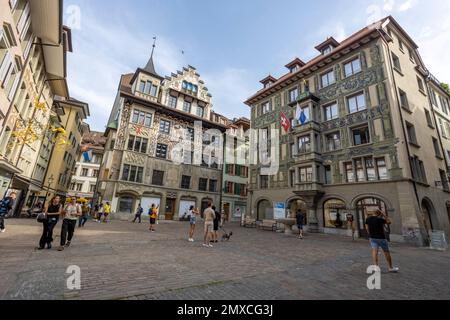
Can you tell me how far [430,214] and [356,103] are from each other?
11.2 meters

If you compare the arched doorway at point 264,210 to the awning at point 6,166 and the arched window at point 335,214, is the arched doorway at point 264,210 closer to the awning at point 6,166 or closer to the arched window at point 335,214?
the arched window at point 335,214

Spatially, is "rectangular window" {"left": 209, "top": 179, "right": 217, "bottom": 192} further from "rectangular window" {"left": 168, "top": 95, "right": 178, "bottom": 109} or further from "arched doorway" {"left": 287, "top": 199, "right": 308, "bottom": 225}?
"arched doorway" {"left": 287, "top": 199, "right": 308, "bottom": 225}

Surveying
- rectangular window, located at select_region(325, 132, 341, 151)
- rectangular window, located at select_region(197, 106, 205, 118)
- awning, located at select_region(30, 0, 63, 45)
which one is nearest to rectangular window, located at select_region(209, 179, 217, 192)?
rectangular window, located at select_region(197, 106, 205, 118)

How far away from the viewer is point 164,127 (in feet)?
99.8

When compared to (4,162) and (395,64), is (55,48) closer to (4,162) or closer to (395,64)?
(4,162)

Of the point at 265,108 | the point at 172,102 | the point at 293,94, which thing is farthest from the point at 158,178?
the point at 293,94

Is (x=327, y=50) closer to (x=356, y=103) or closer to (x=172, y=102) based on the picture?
(x=356, y=103)

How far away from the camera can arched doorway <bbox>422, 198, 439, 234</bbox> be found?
694 inches

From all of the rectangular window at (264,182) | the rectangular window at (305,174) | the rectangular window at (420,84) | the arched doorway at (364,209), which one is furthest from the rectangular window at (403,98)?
the rectangular window at (264,182)

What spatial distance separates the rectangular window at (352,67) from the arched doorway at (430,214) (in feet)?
42.4

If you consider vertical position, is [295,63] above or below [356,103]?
above

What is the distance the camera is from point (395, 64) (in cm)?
2067

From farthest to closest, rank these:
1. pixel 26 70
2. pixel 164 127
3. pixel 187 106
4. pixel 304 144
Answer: pixel 187 106
pixel 164 127
pixel 304 144
pixel 26 70
